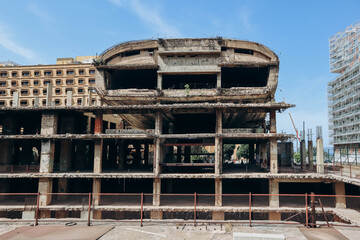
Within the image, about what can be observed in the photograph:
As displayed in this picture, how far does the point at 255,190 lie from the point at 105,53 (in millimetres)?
29371

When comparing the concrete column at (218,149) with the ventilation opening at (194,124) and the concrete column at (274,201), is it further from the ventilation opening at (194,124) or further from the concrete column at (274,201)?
the ventilation opening at (194,124)

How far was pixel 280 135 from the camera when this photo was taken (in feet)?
92.7

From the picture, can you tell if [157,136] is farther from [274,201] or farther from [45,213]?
[45,213]

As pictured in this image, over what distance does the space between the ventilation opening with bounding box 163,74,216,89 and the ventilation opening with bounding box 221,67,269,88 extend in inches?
77.5

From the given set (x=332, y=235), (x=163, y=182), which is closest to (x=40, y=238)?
(x=163, y=182)

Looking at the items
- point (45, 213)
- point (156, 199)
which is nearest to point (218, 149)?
point (156, 199)

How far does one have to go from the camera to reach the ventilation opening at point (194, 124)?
40.8 metres

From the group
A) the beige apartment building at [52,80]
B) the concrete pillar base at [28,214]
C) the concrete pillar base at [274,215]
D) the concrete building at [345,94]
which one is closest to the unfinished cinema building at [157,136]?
the concrete pillar base at [274,215]

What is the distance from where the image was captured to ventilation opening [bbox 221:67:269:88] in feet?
113

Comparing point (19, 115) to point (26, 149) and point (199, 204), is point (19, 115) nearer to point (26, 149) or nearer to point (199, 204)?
point (26, 149)

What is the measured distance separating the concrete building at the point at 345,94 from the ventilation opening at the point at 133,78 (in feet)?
195

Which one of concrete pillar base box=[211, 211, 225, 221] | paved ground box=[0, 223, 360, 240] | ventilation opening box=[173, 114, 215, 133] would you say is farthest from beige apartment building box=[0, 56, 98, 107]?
concrete pillar base box=[211, 211, 225, 221]

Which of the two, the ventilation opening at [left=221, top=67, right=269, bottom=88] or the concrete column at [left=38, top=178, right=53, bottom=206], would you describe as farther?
the ventilation opening at [left=221, top=67, right=269, bottom=88]

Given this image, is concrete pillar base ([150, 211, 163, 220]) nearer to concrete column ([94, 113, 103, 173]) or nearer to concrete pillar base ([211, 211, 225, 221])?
concrete pillar base ([211, 211, 225, 221])
